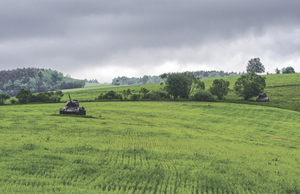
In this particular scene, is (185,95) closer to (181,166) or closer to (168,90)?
Result: (168,90)

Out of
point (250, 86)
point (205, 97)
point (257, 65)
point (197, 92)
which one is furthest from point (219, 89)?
point (257, 65)

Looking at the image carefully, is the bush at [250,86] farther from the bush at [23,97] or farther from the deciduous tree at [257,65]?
the deciduous tree at [257,65]

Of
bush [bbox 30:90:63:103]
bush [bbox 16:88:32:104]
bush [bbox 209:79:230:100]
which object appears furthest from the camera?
bush [bbox 209:79:230:100]

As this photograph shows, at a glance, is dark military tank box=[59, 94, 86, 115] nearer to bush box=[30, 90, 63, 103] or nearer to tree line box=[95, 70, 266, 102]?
bush box=[30, 90, 63, 103]

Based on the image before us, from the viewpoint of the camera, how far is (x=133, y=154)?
13.3 metres

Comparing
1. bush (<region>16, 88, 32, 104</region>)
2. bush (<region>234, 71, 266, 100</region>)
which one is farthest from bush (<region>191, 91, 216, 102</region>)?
bush (<region>16, 88, 32, 104</region>)

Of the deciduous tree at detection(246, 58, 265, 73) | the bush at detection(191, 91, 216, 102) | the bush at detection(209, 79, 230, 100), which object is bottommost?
the bush at detection(191, 91, 216, 102)

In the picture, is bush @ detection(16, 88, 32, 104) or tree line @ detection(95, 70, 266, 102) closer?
bush @ detection(16, 88, 32, 104)

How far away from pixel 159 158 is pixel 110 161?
308 cm

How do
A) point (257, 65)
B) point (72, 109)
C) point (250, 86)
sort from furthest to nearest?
point (257, 65) < point (250, 86) < point (72, 109)

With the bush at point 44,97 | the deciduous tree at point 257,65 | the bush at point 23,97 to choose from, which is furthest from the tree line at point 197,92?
the deciduous tree at point 257,65

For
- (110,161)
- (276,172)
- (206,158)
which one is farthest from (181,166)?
(276,172)

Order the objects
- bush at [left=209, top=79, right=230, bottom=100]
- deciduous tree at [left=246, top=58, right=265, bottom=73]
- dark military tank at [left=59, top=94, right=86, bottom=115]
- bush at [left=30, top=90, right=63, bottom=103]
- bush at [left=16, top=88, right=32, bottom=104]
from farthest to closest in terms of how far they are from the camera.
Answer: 1. deciduous tree at [left=246, top=58, right=265, bottom=73]
2. bush at [left=209, top=79, right=230, bottom=100]
3. bush at [left=30, top=90, right=63, bottom=103]
4. bush at [left=16, top=88, right=32, bottom=104]
5. dark military tank at [left=59, top=94, right=86, bottom=115]

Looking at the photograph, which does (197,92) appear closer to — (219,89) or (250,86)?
(219,89)
